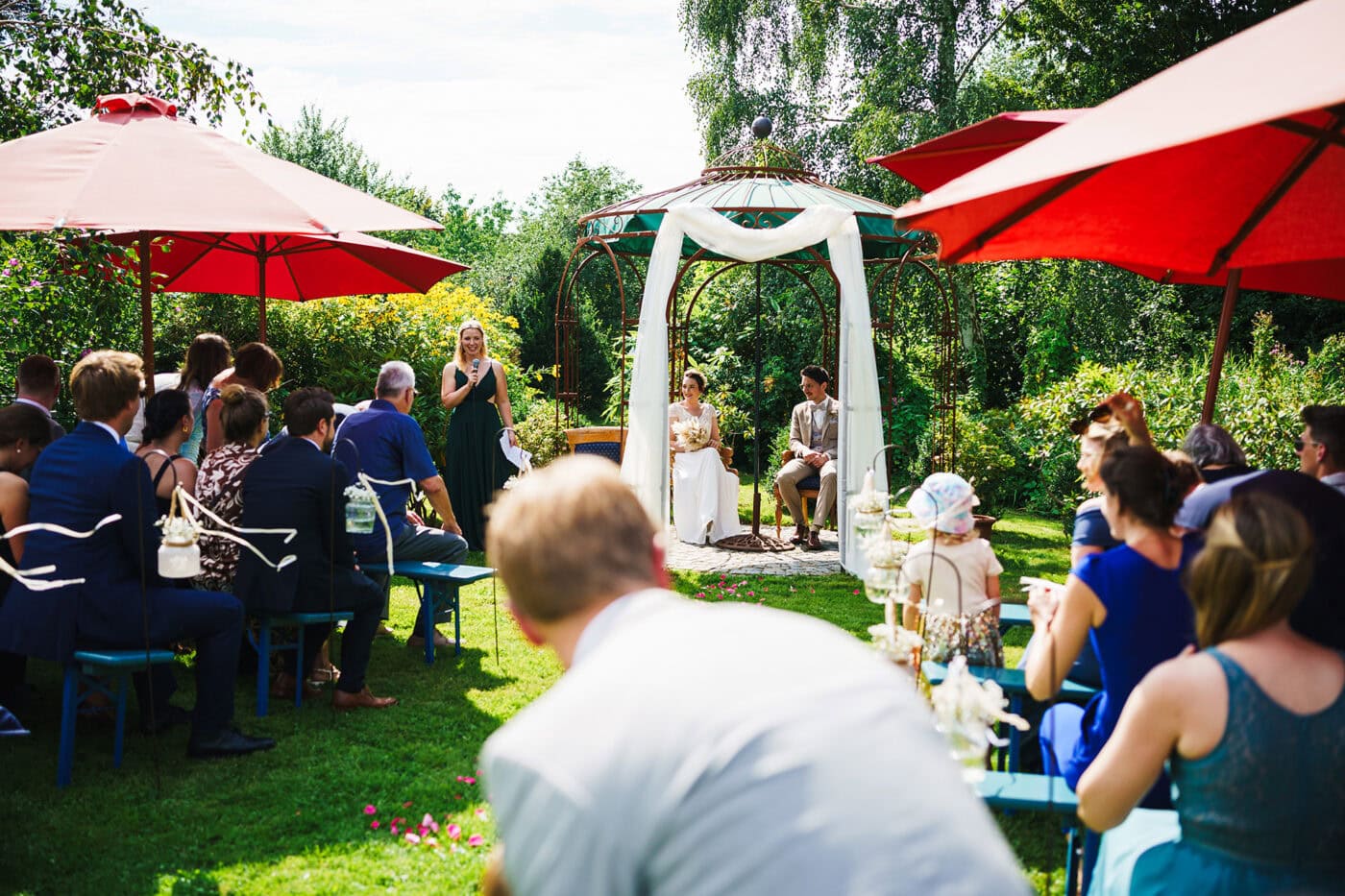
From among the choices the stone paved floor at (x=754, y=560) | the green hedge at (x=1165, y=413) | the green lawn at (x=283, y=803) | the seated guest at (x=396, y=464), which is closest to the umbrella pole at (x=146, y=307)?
the seated guest at (x=396, y=464)

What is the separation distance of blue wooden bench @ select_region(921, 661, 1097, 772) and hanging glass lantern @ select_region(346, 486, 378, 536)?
287 centimetres

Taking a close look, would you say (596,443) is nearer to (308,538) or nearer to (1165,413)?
(1165,413)

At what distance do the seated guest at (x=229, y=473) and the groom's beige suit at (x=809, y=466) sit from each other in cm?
570

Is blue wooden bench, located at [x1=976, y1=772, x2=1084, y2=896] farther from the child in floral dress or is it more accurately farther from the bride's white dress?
the bride's white dress

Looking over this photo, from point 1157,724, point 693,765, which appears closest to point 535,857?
point 693,765

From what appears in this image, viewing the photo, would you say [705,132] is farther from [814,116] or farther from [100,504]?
[100,504]

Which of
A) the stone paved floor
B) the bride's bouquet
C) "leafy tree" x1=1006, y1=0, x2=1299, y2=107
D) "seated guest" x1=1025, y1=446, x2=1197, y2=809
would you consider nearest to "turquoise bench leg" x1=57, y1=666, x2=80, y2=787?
"seated guest" x1=1025, y1=446, x2=1197, y2=809

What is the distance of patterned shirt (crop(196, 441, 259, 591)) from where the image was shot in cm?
529

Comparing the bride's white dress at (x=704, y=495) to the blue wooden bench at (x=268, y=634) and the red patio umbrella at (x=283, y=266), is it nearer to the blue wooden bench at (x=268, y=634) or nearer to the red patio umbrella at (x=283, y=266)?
the red patio umbrella at (x=283, y=266)

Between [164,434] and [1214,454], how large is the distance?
15.3 feet

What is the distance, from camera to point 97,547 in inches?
171

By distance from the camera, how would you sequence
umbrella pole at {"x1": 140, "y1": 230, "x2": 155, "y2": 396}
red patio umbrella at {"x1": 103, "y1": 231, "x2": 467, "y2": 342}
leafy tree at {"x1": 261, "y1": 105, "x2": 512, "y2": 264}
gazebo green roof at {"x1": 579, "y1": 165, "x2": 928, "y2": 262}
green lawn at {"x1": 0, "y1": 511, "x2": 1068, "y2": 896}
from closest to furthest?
green lawn at {"x1": 0, "y1": 511, "x2": 1068, "y2": 896} → umbrella pole at {"x1": 140, "y1": 230, "x2": 155, "y2": 396} → red patio umbrella at {"x1": 103, "y1": 231, "x2": 467, "y2": 342} → gazebo green roof at {"x1": 579, "y1": 165, "x2": 928, "y2": 262} → leafy tree at {"x1": 261, "y1": 105, "x2": 512, "y2": 264}

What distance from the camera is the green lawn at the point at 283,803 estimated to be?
12.3 ft

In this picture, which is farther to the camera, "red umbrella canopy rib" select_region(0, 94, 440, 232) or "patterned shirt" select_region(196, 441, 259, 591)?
"patterned shirt" select_region(196, 441, 259, 591)
